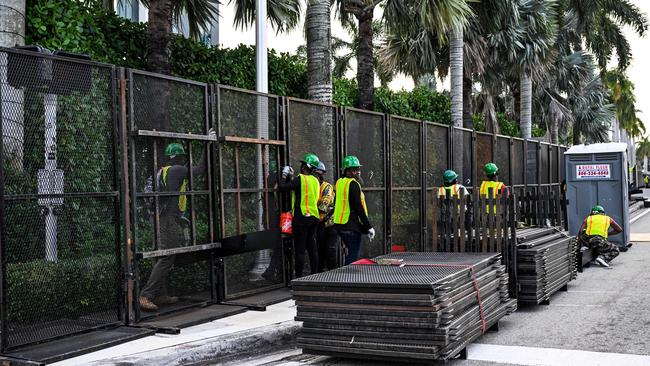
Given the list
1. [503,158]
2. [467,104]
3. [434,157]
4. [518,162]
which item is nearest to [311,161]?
[434,157]

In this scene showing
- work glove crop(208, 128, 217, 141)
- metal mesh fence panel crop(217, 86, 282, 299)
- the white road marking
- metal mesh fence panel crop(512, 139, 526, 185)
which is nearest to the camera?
the white road marking

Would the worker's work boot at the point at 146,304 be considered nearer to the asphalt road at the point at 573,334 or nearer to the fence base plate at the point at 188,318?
the fence base plate at the point at 188,318

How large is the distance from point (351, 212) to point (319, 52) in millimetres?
3969

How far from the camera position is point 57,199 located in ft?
21.2

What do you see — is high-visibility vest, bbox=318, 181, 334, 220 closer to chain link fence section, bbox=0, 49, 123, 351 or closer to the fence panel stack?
the fence panel stack

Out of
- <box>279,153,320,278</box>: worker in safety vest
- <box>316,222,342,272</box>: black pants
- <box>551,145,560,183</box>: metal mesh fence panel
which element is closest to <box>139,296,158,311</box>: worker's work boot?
<box>279,153,320,278</box>: worker in safety vest

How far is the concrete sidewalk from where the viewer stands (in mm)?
6016

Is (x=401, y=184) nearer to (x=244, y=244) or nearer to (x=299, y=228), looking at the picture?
(x=299, y=228)

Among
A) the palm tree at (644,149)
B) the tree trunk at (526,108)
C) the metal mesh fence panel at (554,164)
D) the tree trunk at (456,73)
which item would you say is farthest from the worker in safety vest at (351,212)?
the palm tree at (644,149)

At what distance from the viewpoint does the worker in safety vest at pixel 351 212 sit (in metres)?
9.23

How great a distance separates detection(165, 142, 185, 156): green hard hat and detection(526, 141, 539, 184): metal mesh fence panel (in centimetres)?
1488

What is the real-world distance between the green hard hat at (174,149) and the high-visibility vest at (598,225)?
363 inches

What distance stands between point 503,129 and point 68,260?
80.5 feet

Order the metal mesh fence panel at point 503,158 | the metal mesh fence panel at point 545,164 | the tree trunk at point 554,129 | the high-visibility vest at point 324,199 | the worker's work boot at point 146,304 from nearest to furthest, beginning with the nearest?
the worker's work boot at point 146,304 → the high-visibility vest at point 324,199 → the metal mesh fence panel at point 503,158 → the metal mesh fence panel at point 545,164 → the tree trunk at point 554,129
